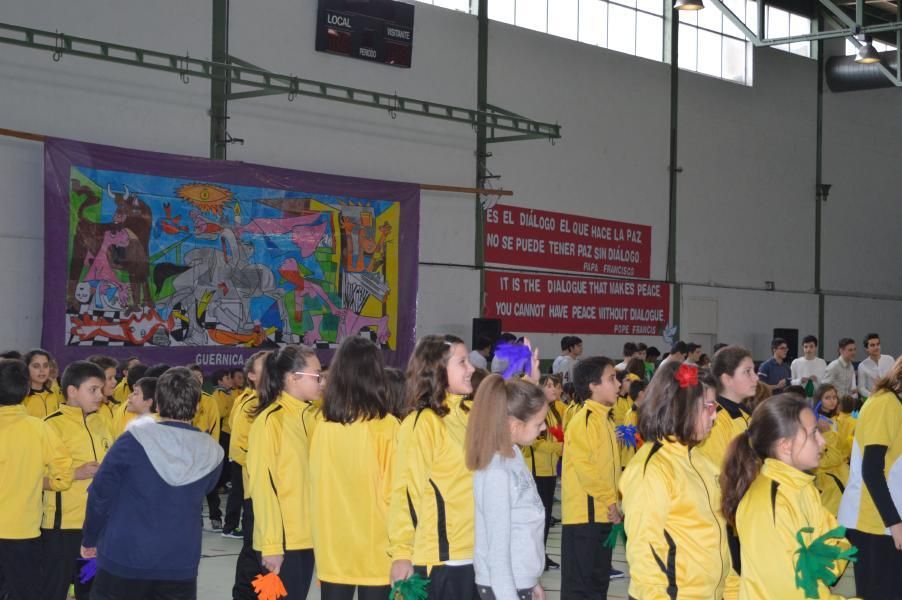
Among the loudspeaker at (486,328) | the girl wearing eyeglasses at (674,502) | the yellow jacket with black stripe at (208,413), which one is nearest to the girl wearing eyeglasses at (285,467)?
the girl wearing eyeglasses at (674,502)

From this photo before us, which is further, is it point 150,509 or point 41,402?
point 41,402

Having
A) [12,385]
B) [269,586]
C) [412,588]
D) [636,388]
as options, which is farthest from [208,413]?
[412,588]

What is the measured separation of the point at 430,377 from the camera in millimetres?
4609

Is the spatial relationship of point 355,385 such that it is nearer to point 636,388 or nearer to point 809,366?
point 636,388

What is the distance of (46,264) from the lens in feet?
40.1

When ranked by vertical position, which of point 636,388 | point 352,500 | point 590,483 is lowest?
point 590,483

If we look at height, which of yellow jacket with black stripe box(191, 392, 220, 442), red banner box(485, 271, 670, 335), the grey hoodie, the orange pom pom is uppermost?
red banner box(485, 271, 670, 335)

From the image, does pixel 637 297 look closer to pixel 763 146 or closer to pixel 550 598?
pixel 763 146

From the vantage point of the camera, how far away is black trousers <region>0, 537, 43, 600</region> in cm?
554

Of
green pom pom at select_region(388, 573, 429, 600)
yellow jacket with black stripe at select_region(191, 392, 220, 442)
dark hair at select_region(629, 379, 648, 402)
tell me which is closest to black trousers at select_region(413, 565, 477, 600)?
green pom pom at select_region(388, 573, 429, 600)

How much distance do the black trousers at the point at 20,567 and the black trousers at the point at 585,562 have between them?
9.57 ft

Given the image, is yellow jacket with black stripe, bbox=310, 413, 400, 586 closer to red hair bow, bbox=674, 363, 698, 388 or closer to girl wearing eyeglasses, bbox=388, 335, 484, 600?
girl wearing eyeglasses, bbox=388, 335, 484, 600

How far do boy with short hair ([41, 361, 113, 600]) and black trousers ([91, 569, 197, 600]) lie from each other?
1266 mm

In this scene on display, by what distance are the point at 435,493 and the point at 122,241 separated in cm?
927
